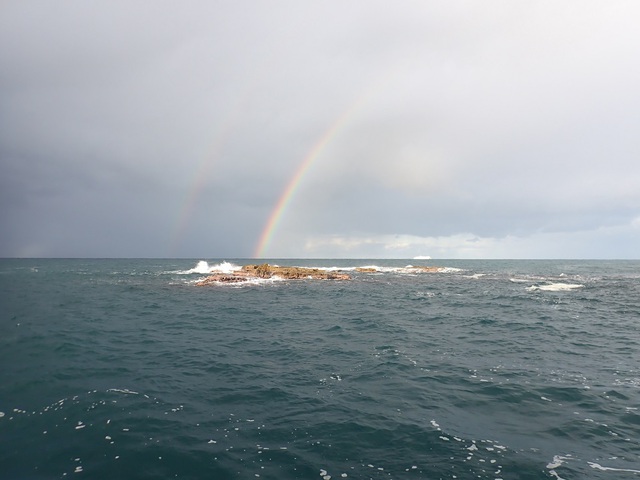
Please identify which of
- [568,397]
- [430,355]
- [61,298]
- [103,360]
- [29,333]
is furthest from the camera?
[61,298]

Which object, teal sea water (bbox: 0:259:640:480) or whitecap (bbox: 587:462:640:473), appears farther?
teal sea water (bbox: 0:259:640:480)

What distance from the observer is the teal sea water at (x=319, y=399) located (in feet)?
31.9

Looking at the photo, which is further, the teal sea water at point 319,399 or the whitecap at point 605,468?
the teal sea water at point 319,399

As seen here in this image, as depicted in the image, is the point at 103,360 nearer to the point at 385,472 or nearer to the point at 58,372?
the point at 58,372

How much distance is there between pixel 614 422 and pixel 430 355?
9239 mm

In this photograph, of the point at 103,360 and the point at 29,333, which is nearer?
the point at 103,360

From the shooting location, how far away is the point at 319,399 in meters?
14.0

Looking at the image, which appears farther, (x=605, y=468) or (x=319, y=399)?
(x=319, y=399)

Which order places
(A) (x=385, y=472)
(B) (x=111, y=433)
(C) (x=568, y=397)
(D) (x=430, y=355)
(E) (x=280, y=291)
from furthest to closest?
1. (E) (x=280, y=291)
2. (D) (x=430, y=355)
3. (C) (x=568, y=397)
4. (B) (x=111, y=433)
5. (A) (x=385, y=472)

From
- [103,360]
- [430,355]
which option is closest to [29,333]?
[103,360]

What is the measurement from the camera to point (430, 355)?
20.7m

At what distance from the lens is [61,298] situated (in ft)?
149

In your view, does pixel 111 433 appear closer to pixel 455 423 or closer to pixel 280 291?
pixel 455 423

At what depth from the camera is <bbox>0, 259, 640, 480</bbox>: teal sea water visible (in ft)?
31.9
